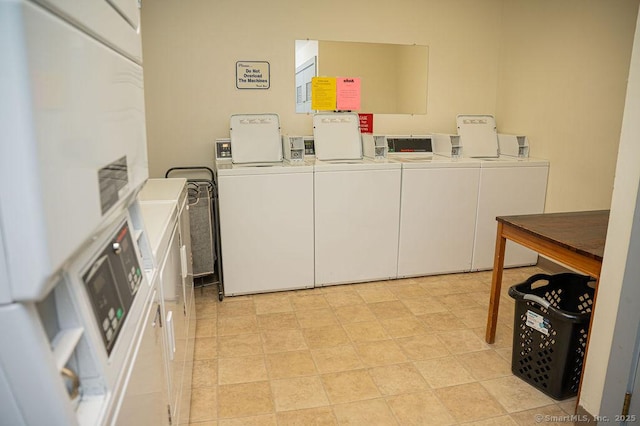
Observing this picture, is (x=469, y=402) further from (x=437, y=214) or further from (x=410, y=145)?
(x=410, y=145)

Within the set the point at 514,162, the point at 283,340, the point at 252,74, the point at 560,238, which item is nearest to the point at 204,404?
the point at 283,340

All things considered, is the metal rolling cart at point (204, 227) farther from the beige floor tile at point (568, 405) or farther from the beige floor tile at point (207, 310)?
the beige floor tile at point (568, 405)

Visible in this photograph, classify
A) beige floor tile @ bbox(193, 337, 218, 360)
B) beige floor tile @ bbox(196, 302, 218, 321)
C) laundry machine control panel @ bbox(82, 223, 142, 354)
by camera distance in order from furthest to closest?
beige floor tile @ bbox(196, 302, 218, 321)
beige floor tile @ bbox(193, 337, 218, 360)
laundry machine control panel @ bbox(82, 223, 142, 354)

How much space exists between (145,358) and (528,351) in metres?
1.93

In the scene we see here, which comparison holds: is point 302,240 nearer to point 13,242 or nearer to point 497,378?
point 497,378

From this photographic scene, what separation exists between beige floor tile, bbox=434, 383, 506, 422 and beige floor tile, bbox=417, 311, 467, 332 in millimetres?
603

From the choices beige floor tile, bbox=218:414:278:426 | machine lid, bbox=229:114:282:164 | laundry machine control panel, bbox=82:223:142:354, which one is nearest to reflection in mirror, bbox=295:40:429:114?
machine lid, bbox=229:114:282:164

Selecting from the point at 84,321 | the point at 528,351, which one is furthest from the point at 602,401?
the point at 84,321

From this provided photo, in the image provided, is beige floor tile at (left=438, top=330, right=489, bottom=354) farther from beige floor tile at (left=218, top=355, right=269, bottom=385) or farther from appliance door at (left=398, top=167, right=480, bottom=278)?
beige floor tile at (left=218, top=355, right=269, bottom=385)

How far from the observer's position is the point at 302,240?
3318 millimetres

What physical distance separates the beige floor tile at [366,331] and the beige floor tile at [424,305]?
0.36 meters

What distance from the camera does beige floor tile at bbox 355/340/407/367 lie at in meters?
2.43

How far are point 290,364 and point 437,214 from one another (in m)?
1.80

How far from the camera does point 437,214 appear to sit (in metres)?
3.55
